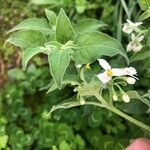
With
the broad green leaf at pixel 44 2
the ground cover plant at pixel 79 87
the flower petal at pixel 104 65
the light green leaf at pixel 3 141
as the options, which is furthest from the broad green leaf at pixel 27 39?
the broad green leaf at pixel 44 2

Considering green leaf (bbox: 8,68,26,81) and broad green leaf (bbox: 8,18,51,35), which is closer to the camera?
broad green leaf (bbox: 8,18,51,35)

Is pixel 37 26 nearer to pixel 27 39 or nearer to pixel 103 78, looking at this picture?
pixel 27 39

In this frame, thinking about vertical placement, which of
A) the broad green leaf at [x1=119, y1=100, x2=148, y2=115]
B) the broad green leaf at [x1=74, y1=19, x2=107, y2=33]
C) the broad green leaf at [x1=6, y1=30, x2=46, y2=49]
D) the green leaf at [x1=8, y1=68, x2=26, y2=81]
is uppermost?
the broad green leaf at [x1=6, y1=30, x2=46, y2=49]

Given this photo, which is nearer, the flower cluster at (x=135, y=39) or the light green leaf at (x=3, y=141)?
the flower cluster at (x=135, y=39)

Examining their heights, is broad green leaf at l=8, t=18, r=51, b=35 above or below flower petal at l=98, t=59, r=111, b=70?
above

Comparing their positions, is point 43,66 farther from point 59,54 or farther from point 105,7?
point 59,54

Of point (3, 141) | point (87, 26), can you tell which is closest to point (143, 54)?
point (87, 26)

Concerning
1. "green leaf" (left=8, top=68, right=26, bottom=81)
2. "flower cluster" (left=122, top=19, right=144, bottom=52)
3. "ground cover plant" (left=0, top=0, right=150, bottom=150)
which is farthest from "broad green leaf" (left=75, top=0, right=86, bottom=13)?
"flower cluster" (left=122, top=19, right=144, bottom=52)

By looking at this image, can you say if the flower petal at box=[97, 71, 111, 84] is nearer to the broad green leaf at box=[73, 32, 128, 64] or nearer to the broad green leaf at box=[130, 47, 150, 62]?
the broad green leaf at box=[73, 32, 128, 64]

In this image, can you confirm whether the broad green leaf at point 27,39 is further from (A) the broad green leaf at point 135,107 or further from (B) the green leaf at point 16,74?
(B) the green leaf at point 16,74
